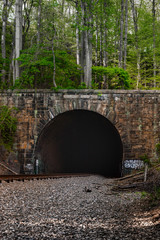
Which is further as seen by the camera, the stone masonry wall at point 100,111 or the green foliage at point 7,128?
the stone masonry wall at point 100,111

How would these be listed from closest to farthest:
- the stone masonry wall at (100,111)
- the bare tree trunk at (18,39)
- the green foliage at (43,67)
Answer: the stone masonry wall at (100,111), the green foliage at (43,67), the bare tree trunk at (18,39)

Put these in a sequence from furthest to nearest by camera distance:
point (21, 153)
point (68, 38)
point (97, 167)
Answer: point (68, 38), point (97, 167), point (21, 153)

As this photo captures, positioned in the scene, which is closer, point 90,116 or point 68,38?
point 90,116

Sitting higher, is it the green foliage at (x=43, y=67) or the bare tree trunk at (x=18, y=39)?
the bare tree trunk at (x=18, y=39)

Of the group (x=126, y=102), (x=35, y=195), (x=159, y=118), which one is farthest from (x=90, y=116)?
(x=35, y=195)

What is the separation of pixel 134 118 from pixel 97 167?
692cm

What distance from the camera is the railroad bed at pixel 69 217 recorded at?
341cm

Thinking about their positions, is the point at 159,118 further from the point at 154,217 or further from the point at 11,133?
the point at 154,217

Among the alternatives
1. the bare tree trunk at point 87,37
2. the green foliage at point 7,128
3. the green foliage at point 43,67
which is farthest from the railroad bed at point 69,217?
the bare tree trunk at point 87,37

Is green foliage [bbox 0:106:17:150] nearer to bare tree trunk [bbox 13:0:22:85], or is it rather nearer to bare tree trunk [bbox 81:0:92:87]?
bare tree trunk [bbox 13:0:22:85]

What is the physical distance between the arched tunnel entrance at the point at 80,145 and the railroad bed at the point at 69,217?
753 centimetres

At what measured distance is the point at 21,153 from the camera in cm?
1348

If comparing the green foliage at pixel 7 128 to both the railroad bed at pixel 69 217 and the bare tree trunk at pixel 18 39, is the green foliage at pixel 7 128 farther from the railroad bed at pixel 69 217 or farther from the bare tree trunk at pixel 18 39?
the railroad bed at pixel 69 217

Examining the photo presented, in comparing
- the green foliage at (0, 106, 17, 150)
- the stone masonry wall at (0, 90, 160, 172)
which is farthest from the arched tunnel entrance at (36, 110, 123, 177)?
the green foliage at (0, 106, 17, 150)
